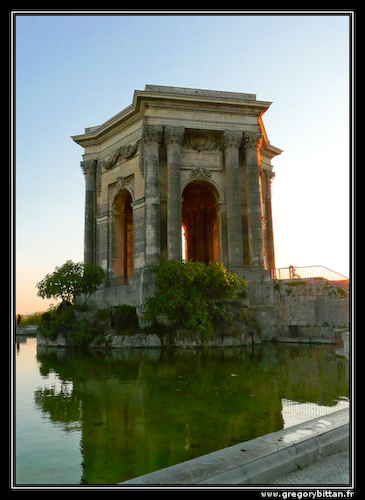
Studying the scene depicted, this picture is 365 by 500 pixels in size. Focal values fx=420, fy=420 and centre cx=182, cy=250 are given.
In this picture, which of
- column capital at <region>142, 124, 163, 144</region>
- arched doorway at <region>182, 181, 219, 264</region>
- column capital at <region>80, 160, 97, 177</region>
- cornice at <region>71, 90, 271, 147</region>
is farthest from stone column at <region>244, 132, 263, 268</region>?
column capital at <region>80, 160, 97, 177</region>

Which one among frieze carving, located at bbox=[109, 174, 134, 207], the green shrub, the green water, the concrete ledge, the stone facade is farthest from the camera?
frieze carving, located at bbox=[109, 174, 134, 207]

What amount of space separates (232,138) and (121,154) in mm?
8900

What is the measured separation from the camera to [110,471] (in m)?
4.89

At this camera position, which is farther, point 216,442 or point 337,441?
point 216,442

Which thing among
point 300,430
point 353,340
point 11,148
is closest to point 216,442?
point 300,430

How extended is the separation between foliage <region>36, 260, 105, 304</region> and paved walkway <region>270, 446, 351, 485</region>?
25750mm

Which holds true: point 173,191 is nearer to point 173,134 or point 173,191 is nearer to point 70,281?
point 173,134

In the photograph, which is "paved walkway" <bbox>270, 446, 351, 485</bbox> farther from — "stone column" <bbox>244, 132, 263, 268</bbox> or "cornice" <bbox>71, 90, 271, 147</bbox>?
"cornice" <bbox>71, 90, 271, 147</bbox>

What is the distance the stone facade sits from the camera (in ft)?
94.7

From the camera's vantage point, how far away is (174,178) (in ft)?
95.9

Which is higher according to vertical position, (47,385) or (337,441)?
(337,441)

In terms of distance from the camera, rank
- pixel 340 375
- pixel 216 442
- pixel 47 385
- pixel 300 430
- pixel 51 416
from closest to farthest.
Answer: pixel 300 430 → pixel 216 442 → pixel 51 416 → pixel 47 385 → pixel 340 375
